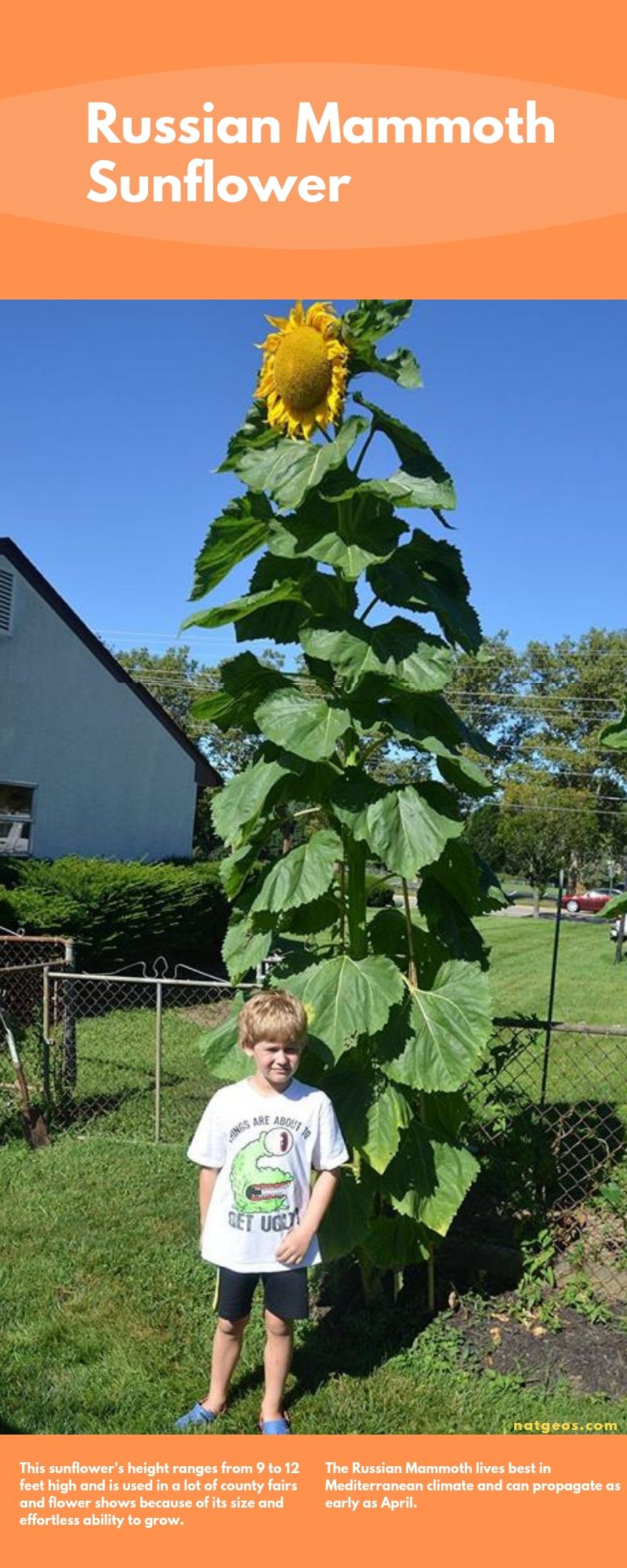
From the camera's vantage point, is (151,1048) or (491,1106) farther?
(151,1048)

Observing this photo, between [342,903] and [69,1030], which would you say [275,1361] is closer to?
[342,903]

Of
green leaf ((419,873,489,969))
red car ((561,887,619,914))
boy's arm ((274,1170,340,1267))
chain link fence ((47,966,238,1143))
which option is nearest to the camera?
boy's arm ((274,1170,340,1267))

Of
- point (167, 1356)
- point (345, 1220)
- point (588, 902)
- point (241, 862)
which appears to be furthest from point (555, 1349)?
point (588, 902)

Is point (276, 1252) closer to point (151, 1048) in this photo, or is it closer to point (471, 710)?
point (151, 1048)

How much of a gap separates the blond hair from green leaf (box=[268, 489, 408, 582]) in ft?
4.43

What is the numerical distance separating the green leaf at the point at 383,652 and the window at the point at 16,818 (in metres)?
9.64

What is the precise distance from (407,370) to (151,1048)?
7159 millimetres

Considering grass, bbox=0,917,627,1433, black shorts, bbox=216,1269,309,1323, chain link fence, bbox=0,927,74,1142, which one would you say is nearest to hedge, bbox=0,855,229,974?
chain link fence, bbox=0,927,74,1142

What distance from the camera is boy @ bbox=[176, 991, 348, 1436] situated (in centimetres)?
326

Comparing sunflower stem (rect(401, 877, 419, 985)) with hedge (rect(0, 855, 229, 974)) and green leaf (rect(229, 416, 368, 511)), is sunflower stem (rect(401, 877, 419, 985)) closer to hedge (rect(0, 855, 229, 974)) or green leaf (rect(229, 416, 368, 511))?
green leaf (rect(229, 416, 368, 511))

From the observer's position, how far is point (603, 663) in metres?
48.7

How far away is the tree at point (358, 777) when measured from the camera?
11.5 feet

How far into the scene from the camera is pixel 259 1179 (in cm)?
325

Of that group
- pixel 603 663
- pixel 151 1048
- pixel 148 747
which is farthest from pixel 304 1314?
pixel 603 663
